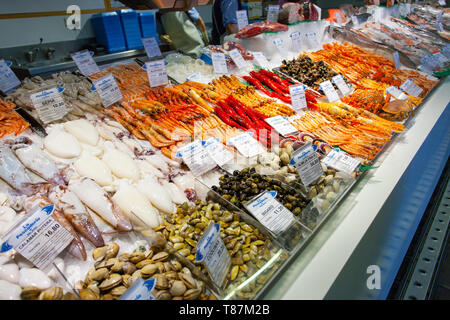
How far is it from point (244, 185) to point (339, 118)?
157 centimetres

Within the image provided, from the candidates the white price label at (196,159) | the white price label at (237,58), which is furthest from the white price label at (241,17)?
the white price label at (196,159)

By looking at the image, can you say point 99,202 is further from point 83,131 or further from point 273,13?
point 273,13

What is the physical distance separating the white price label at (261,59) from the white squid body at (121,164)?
2663 mm

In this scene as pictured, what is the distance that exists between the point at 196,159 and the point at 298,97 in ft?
4.95

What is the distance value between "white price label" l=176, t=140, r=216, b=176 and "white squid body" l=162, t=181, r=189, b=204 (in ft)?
0.66

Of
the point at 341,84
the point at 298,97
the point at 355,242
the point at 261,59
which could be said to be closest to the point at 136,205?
the point at 355,242

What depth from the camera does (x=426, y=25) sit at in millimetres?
6477

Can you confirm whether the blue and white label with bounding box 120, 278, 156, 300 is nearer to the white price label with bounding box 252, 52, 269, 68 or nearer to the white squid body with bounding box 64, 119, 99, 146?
the white squid body with bounding box 64, 119, 99, 146

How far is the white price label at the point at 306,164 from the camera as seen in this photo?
1.67m

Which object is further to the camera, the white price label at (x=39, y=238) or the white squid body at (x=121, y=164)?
the white squid body at (x=121, y=164)

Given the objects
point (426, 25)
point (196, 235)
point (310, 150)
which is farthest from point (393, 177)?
point (426, 25)

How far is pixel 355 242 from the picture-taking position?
1499 mm

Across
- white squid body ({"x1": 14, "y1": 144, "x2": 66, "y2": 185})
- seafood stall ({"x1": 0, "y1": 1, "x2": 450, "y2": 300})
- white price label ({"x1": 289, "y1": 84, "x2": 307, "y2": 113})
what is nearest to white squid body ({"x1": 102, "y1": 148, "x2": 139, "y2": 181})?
seafood stall ({"x1": 0, "y1": 1, "x2": 450, "y2": 300})

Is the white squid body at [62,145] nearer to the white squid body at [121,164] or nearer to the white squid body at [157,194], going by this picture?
the white squid body at [121,164]
